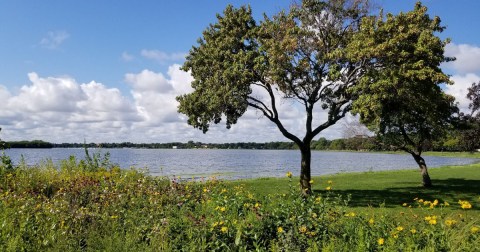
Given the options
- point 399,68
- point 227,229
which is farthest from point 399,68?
point 227,229

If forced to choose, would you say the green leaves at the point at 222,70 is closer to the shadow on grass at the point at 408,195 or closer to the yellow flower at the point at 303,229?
the shadow on grass at the point at 408,195

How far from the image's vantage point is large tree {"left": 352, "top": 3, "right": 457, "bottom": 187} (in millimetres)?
16328

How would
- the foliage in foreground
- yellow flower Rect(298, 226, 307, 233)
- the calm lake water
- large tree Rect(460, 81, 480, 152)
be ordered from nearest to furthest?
1. the foliage in foreground
2. yellow flower Rect(298, 226, 307, 233)
3. large tree Rect(460, 81, 480, 152)
4. the calm lake water

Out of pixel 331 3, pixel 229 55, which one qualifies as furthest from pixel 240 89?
pixel 331 3

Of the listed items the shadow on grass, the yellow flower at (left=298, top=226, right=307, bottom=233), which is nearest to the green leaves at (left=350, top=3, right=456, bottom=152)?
the shadow on grass

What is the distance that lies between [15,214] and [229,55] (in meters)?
14.8

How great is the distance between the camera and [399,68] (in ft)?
54.8

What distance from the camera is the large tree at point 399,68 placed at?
16.3 metres

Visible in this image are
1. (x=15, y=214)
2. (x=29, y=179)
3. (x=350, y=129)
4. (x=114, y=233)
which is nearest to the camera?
(x=114, y=233)

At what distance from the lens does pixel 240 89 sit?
2002 centimetres

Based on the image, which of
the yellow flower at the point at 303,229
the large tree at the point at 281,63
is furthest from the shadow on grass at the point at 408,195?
the yellow flower at the point at 303,229

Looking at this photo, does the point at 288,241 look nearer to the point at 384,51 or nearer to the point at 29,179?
the point at 29,179

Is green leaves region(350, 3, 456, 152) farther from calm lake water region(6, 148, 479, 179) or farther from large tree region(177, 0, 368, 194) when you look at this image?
calm lake water region(6, 148, 479, 179)

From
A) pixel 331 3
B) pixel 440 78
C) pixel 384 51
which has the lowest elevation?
pixel 440 78
